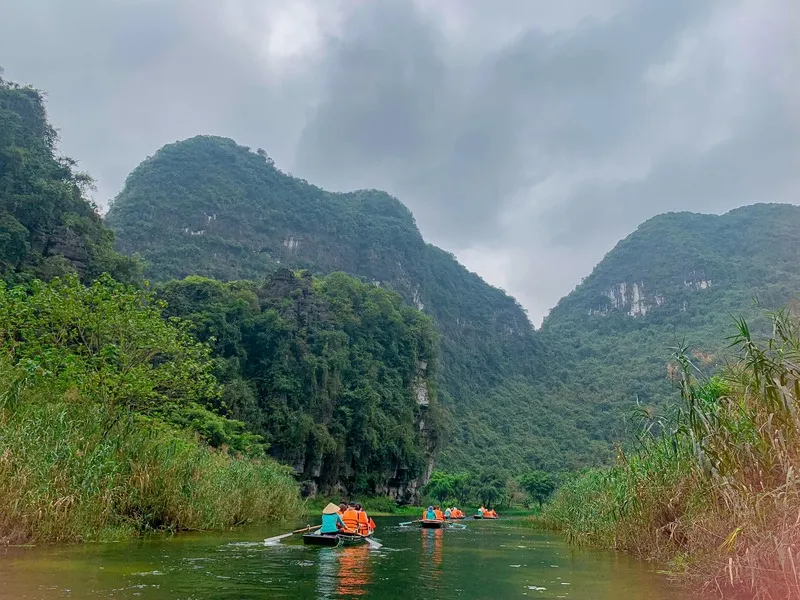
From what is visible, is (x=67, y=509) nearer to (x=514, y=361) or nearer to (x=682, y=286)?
(x=514, y=361)

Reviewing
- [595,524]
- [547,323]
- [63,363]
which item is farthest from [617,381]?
[63,363]

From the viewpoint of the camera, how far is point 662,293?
90625 mm

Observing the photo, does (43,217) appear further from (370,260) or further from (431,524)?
(370,260)

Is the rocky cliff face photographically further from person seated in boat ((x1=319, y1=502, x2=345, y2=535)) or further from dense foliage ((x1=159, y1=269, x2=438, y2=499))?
person seated in boat ((x1=319, y1=502, x2=345, y2=535))

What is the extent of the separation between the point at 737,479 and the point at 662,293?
303 feet

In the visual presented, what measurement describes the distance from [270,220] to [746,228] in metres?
76.4

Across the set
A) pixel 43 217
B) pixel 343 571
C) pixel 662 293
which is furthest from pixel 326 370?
pixel 662 293

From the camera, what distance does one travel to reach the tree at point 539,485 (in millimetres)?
44312

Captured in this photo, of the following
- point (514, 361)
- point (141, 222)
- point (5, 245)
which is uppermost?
point (141, 222)

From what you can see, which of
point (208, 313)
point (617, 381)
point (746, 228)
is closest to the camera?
point (208, 313)

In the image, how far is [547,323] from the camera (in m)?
108

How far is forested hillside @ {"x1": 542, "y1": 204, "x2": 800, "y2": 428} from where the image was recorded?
68.9 meters

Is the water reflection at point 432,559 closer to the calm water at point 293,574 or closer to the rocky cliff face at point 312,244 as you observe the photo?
the calm water at point 293,574

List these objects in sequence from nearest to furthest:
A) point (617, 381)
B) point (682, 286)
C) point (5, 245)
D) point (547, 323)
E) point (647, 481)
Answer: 1. point (647, 481)
2. point (5, 245)
3. point (617, 381)
4. point (682, 286)
5. point (547, 323)
